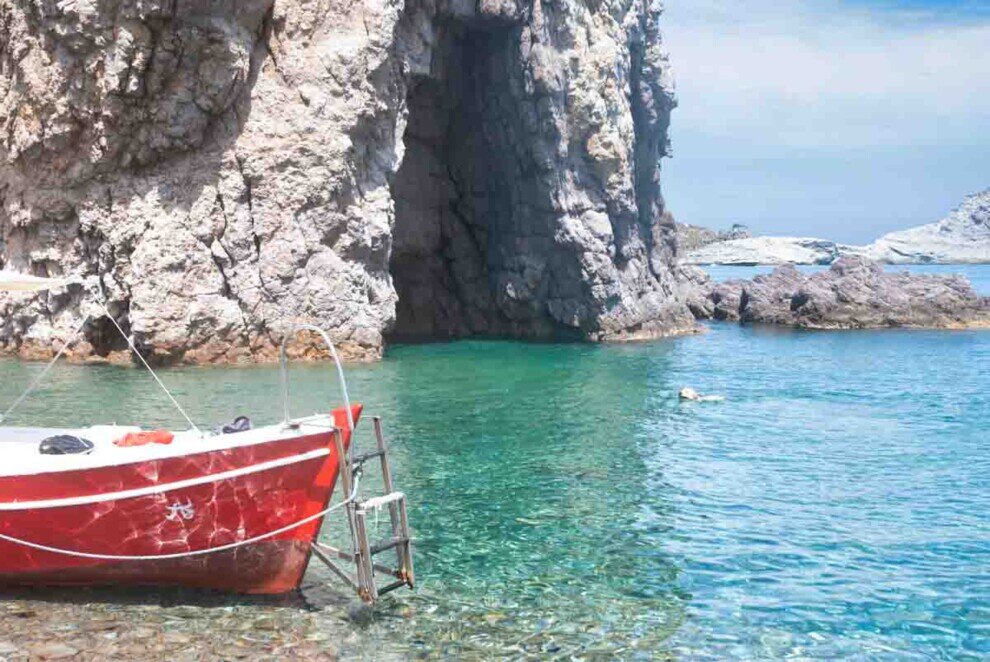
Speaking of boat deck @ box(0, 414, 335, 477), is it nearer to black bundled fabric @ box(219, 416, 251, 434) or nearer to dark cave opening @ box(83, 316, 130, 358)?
black bundled fabric @ box(219, 416, 251, 434)

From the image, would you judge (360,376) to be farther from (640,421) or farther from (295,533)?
(295,533)

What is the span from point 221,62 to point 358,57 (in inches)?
197

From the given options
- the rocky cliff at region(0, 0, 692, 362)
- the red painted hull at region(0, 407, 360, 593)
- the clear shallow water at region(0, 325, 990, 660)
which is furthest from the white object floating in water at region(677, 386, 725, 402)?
the red painted hull at region(0, 407, 360, 593)

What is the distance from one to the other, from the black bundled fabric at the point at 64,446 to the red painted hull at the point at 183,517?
85 centimetres

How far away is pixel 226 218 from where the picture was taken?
3328cm

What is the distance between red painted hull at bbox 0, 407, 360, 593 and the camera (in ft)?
33.8

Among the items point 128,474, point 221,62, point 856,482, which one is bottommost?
point 856,482

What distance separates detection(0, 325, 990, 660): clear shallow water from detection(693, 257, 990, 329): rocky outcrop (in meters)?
27.9

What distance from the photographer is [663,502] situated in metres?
16.2

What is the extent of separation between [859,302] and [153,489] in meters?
58.6

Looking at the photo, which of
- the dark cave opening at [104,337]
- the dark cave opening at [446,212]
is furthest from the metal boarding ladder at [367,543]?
Result: the dark cave opening at [446,212]

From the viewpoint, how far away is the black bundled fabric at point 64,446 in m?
11.3

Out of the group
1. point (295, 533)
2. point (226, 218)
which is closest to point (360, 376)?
point (226, 218)

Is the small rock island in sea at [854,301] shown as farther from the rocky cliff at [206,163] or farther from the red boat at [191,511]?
the red boat at [191,511]
